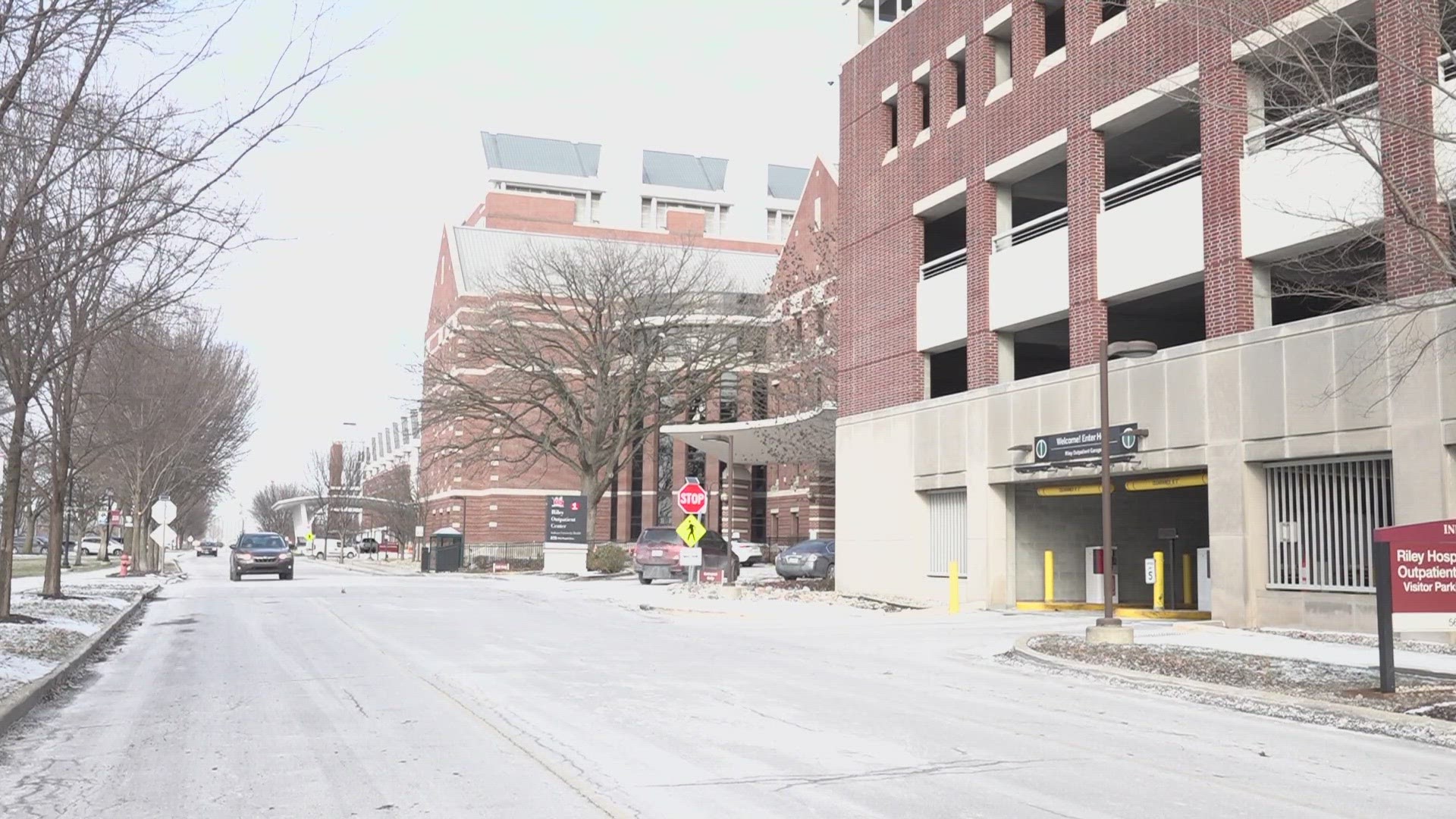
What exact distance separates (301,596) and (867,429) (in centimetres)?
1344

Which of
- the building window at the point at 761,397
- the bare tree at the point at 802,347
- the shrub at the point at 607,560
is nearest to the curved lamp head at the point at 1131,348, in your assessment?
the bare tree at the point at 802,347

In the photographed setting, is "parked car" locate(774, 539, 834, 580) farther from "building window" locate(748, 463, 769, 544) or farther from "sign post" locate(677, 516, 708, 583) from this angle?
"building window" locate(748, 463, 769, 544)

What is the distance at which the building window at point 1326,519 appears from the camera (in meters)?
19.0

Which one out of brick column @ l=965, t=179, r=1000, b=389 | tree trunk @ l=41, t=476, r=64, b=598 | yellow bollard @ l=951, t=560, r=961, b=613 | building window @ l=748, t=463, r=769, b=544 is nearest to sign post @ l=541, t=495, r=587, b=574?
tree trunk @ l=41, t=476, r=64, b=598

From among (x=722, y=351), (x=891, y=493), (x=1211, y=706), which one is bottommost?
(x=1211, y=706)

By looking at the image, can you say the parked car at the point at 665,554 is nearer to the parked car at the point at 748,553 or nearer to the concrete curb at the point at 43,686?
the parked car at the point at 748,553

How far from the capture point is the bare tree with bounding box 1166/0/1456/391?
14641 mm

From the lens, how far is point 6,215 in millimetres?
13508

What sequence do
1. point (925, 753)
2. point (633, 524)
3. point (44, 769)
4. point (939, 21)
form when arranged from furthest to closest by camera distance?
point (633, 524), point (939, 21), point (925, 753), point (44, 769)

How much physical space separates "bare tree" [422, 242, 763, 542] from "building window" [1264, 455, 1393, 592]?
34.1 m

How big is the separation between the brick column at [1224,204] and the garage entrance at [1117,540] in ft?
20.3

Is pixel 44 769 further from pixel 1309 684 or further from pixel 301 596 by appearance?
pixel 301 596

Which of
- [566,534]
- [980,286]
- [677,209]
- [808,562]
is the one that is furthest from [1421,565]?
[677,209]

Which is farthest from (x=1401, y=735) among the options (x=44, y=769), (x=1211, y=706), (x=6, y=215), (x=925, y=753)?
(x=6, y=215)
